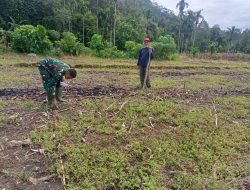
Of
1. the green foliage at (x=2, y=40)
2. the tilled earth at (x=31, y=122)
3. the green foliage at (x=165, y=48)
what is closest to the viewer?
the tilled earth at (x=31, y=122)

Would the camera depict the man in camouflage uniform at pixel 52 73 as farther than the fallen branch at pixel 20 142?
Yes

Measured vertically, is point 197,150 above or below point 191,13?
below

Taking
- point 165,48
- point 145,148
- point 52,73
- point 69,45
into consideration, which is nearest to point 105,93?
point 52,73

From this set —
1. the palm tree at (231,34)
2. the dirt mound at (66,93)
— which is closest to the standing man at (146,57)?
the dirt mound at (66,93)

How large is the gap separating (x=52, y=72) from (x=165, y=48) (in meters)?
20.3

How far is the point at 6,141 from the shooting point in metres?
5.06

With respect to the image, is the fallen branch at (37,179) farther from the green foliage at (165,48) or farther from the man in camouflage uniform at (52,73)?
the green foliage at (165,48)

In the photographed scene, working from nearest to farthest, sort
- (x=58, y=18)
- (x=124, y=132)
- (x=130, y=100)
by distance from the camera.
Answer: (x=124, y=132)
(x=130, y=100)
(x=58, y=18)

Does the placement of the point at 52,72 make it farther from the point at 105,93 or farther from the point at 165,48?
the point at 165,48

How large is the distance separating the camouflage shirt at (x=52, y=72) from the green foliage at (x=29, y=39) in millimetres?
16747

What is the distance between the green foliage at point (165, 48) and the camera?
2530 cm

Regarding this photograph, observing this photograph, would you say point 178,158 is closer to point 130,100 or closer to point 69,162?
Answer: point 69,162

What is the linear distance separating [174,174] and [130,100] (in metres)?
3.51

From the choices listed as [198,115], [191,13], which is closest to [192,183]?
[198,115]
